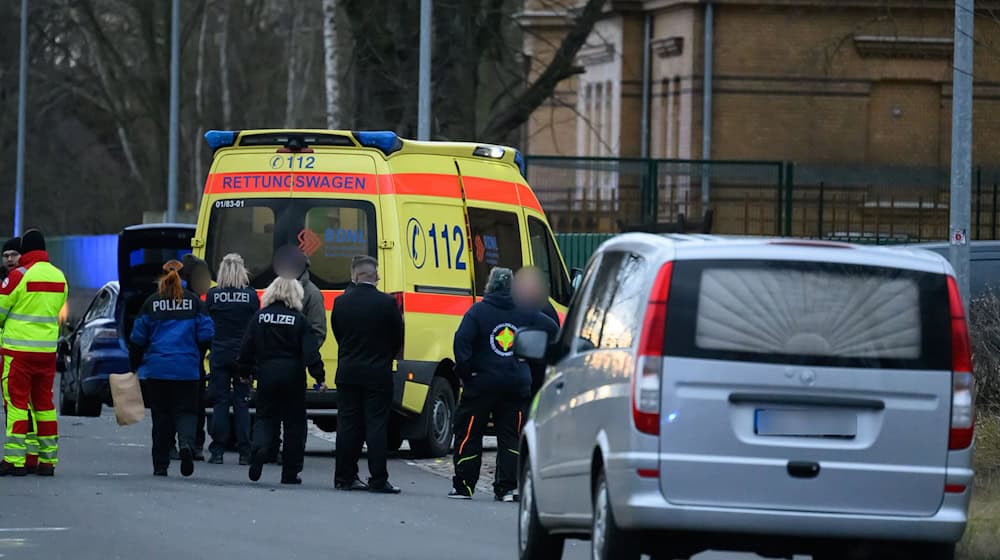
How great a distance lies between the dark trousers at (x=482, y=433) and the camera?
1513 centimetres

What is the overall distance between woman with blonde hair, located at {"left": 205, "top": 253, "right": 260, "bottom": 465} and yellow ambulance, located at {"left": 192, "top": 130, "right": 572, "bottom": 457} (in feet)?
1.90

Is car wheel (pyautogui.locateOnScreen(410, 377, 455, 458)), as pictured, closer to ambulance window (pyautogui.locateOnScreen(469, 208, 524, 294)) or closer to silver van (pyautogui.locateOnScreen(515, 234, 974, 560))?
ambulance window (pyautogui.locateOnScreen(469, 208, 524, 294))

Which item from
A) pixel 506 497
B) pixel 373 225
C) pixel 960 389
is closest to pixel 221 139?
pixel 373 225

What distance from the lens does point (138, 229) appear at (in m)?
21.0

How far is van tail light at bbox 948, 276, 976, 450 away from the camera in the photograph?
29.8 feet

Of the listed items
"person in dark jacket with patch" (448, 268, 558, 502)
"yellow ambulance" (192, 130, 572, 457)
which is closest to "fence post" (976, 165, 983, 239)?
"yellow ambulance" (192, 130, 572, 457)

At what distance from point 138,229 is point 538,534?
10.9m

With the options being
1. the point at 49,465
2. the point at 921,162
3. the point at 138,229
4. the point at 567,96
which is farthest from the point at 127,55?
the point at 49,465

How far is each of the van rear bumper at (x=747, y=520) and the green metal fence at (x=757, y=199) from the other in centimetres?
2108

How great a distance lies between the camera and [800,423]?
353 inches

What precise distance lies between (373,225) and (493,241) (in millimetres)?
1538

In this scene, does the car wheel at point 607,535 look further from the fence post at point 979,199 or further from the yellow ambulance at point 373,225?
the fence post at point 979,199

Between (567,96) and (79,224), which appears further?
(79,224)

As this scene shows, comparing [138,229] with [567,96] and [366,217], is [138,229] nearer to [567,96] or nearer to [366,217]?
[366,217]
